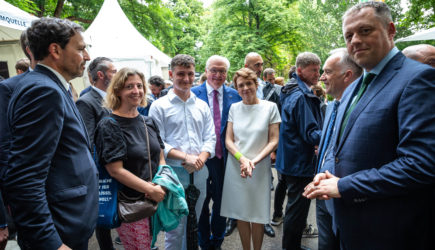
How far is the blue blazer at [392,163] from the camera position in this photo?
118cm

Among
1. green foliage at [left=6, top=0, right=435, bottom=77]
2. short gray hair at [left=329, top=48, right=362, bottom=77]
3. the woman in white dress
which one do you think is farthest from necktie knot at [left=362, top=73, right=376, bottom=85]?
green foliage at [left=6, top=0, right=435, bottom=77]

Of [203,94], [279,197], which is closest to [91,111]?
[203,94]

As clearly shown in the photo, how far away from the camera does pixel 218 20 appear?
2116cm

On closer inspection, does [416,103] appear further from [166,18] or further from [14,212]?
[166,18]

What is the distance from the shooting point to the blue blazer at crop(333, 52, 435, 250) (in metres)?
1.18

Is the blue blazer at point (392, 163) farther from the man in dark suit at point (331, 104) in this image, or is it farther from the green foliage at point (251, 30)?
the green foliage at point (251, 30)

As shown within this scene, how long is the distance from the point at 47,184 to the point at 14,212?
0.18m

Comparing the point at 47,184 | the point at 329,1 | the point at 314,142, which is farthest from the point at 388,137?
the point at 329,1

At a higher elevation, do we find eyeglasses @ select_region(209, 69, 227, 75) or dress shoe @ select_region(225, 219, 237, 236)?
eyeglasses @ select_region(209, 69, 227, 75)

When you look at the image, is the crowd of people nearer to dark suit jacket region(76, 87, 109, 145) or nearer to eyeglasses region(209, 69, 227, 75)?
dark suit jacket region(76, 87, 109, 145)

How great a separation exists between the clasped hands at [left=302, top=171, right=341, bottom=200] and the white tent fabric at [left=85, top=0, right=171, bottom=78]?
28.8ft

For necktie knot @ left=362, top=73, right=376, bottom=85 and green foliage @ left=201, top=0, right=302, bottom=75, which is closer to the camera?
necktie knot @ left=362, top=73, right=376, bottom=85


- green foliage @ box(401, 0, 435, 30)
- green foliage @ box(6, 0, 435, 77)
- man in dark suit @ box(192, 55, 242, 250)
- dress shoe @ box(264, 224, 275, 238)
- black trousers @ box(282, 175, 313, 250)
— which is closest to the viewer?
black trousers @ box(282, 175, 313, 250)

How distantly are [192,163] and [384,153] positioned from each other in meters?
1.72
